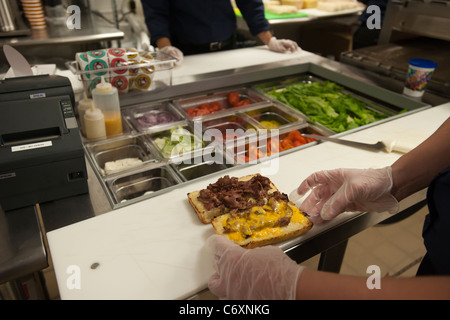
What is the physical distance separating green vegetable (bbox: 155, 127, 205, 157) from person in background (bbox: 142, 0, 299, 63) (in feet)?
4.41

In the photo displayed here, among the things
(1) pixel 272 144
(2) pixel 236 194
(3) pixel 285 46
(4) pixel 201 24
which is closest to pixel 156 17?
(4) pixel 201 24

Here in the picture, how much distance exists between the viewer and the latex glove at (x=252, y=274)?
34.9 inches

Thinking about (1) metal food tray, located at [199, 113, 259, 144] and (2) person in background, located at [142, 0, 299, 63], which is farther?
(2) person in background, located at [142, 0, 299, 63]

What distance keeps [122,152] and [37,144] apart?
0.59 metres

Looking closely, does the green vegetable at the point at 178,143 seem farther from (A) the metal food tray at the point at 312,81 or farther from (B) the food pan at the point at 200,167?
(A) the metal food tray at the point at 312,81

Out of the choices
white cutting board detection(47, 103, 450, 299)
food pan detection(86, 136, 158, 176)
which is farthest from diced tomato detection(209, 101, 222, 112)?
white cutting board detection(47, 103, 450, 299)

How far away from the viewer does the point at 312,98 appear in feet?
7.00

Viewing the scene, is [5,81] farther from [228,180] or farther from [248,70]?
[248,70]

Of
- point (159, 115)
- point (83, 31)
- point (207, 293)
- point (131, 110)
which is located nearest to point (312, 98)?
point (159, 115)

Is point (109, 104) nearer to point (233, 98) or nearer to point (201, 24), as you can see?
point (233, 98)

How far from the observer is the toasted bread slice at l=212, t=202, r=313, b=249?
105cm

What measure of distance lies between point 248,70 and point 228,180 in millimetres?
1341

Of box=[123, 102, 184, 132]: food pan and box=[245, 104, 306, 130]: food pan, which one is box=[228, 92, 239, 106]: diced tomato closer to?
box=[245, 104, 306, 130]: food pan
